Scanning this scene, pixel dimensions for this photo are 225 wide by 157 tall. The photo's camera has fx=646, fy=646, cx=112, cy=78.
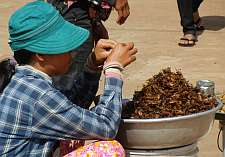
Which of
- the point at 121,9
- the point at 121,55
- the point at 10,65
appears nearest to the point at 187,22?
the point at 121,9

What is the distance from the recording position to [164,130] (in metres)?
2.92

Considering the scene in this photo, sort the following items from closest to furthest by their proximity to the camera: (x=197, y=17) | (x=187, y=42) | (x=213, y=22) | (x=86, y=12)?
(x=86, y=12) < (x=187, y=42) < (x=197, y=17) < (x=213, y=22)

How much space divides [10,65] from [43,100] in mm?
284

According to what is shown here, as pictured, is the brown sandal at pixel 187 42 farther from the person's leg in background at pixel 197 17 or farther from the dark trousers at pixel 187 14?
the person's leg in background at pixel 197 17

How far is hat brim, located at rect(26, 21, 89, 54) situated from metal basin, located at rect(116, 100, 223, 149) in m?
0.44

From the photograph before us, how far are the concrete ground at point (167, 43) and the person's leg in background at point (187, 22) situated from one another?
107mm

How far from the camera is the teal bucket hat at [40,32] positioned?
2742 mm

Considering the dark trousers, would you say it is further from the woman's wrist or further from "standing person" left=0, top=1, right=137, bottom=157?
"standing person" left=0, top=1, right=137, bottom=157

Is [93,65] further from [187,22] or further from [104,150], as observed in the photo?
[187,22]

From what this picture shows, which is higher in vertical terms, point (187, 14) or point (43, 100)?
point (43, 100)

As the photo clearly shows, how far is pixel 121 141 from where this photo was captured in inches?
121

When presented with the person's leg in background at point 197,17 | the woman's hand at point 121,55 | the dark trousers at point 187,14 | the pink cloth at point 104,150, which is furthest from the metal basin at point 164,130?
the person's leg in background at point 197,17

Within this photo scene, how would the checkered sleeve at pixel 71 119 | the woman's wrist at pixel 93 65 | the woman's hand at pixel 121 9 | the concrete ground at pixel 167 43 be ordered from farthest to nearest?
the concrete ground at pixel 167 43 < the woman's hand at pixel 121 9 < the woman's wrist at pixel 93 65 < the checkered sleeve at pixel 71 119

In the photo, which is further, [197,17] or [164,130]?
[197,17]
